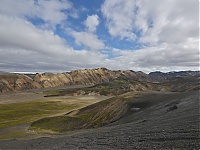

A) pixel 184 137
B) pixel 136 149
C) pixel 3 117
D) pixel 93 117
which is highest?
pixel 184 137

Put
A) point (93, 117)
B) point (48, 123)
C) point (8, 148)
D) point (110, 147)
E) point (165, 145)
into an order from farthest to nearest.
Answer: point (48, 123) → point (93, 117) → point (8, 148) → point (110, 147) → point (165, 145)

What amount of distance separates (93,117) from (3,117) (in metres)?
50.9

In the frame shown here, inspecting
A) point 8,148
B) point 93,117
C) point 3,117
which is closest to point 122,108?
point 93,117

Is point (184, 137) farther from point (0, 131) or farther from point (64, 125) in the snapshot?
point (0, 131)

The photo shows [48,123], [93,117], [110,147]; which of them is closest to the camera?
[110,147]

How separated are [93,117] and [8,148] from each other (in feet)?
101

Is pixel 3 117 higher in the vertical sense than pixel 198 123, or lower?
lower

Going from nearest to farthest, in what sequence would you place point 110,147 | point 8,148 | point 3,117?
point 110,147
point 8,148
point 3,117


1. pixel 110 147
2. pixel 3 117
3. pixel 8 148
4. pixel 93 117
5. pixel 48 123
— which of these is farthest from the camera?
pixel 3 117

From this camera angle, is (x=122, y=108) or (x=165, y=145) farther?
(x=122, y=108)

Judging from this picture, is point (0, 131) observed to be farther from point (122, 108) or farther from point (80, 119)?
point (122, 108)

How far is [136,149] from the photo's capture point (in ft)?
66.9

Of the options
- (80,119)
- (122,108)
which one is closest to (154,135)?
(122,108)

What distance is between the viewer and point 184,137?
20375 millimetres
